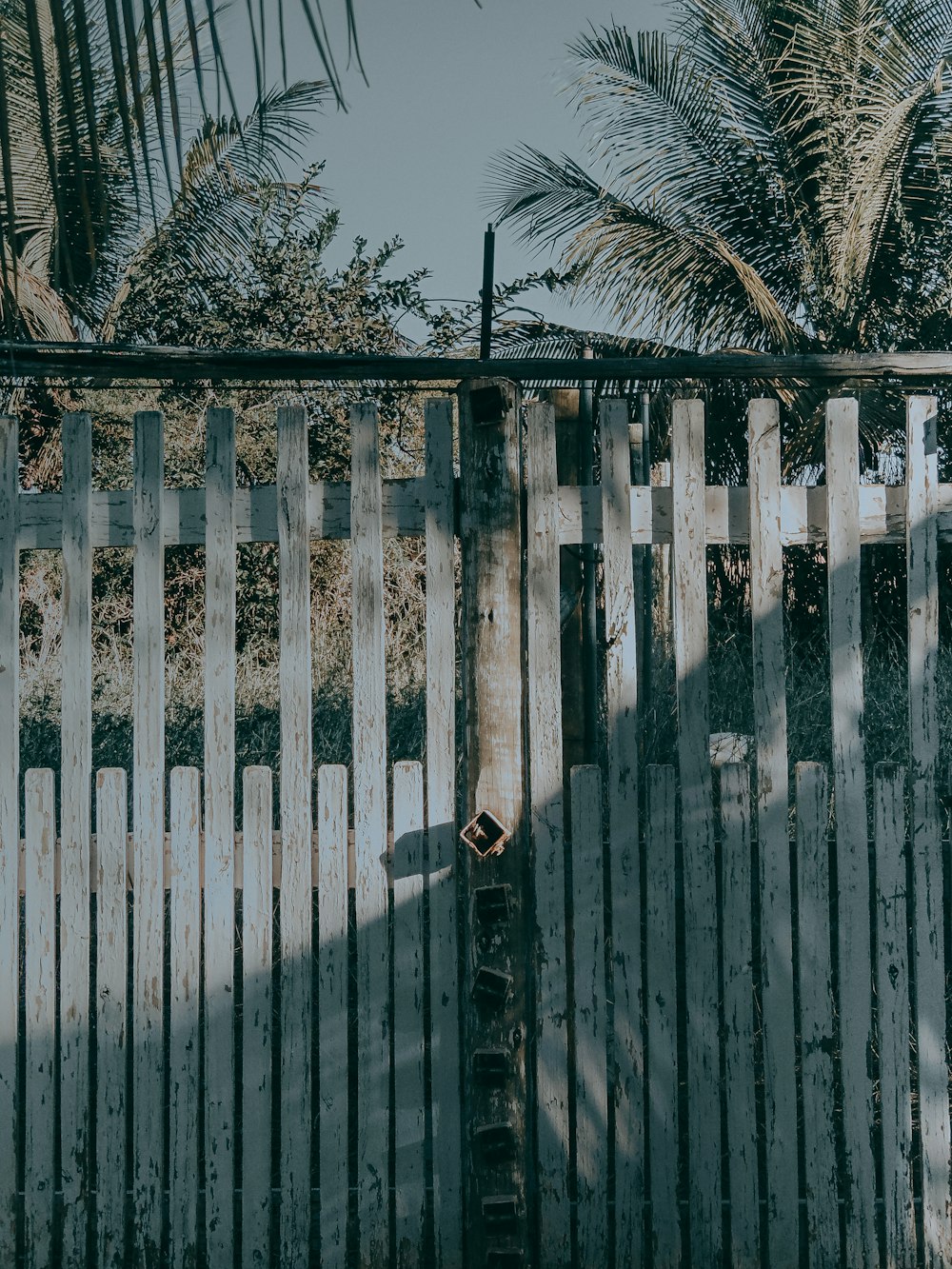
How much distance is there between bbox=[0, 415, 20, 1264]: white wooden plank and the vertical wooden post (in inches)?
46.5

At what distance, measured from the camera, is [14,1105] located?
2840mm

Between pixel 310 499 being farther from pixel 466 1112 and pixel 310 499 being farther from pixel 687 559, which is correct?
pixel 466 1112

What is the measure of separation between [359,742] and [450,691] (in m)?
0.28

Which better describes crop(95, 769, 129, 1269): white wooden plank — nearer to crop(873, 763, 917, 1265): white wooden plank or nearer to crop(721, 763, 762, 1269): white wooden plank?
crop(721, 763, 762, 1269): white wooden plank

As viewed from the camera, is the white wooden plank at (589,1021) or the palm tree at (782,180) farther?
the palm tree at (782,180)

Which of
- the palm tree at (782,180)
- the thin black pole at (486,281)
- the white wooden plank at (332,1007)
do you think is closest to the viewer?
the white wooden plank at (332,1007)

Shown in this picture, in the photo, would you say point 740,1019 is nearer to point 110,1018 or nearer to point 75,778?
point 110,1018

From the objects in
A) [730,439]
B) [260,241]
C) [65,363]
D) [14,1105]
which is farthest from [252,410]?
[14,1105]

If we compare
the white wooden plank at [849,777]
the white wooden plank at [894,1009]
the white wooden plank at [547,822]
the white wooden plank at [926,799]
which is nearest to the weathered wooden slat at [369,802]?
the white wooden plank at [547,822]

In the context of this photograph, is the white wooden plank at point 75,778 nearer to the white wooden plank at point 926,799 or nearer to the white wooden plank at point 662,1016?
the white wooden plank at point 662,1016

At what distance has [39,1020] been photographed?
2883mm

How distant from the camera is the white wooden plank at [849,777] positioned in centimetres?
290

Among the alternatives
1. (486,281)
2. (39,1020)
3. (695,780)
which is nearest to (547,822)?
(695,780)

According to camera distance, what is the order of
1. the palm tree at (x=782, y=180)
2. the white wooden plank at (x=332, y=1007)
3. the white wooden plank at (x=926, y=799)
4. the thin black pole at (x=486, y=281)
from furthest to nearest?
the palm tree at (x=782, y=180) < the thin black pole at (x=486, y=281) < the white wooden plank at (x=926, y=799) < the white wooden plank at (x=332, y=1007)
